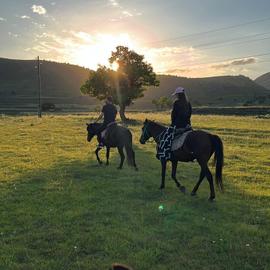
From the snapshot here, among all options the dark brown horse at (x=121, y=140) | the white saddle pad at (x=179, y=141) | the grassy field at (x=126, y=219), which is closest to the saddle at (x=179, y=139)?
the white saddle pad at (x=179, y=141)

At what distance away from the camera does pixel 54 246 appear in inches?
362

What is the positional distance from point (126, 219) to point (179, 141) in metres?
4.00

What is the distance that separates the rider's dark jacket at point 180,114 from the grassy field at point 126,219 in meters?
2.45

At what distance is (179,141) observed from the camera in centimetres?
1421

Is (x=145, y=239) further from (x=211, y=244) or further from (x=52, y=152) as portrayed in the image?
(x=52, y=152)

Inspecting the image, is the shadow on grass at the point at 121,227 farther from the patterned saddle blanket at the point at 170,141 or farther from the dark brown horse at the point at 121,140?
the dark brown horse at the point at 121,140

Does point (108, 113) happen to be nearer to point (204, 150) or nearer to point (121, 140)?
point (121, 140)

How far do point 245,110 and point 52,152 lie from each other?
200 feet

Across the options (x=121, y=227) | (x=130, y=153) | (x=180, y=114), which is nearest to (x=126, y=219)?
(x=121, y=227)

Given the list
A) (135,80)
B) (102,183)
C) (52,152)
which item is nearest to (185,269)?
(102,183)

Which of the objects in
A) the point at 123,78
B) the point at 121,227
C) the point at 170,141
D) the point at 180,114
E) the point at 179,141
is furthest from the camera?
the point at 123,78

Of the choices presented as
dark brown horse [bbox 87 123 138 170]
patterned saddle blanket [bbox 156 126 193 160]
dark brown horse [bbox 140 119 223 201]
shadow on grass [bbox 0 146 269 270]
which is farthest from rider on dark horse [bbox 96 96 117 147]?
dark brown horse [bbox 140 119 223 201]

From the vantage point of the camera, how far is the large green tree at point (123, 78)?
6575cm

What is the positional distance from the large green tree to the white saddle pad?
50.6 metres
